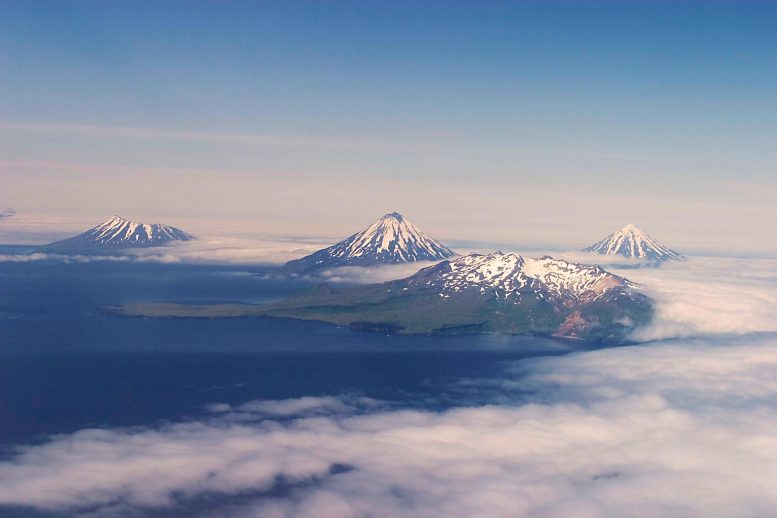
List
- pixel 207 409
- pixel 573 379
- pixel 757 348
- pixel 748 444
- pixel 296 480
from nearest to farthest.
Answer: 1. pixel 296 480
2. pixel 748 444
3. pixel 207 409
4. pixel 573 379
5. pixel 757 348

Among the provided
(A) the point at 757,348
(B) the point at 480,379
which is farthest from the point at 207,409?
(A) the point at 757,348

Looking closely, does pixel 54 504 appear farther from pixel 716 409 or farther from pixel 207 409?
pixel 716 409

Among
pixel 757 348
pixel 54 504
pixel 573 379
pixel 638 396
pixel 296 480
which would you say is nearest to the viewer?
pixel 54 504

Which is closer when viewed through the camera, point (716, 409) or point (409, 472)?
point (409, 472)

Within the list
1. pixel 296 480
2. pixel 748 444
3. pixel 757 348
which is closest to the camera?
pixel 296 480

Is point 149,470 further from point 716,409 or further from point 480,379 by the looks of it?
point 716,409

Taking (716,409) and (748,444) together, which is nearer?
(748,444)

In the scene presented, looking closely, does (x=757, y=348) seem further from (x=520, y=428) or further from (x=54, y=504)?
(x=54, y=504)

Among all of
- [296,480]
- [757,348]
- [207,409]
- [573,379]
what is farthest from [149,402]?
[757,348]

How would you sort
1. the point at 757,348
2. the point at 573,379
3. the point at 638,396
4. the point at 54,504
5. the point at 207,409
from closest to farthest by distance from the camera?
the point at 54,504 → the point at 207,409 → the point at 638,396 → the point at 573,379 → the point at 757,348
